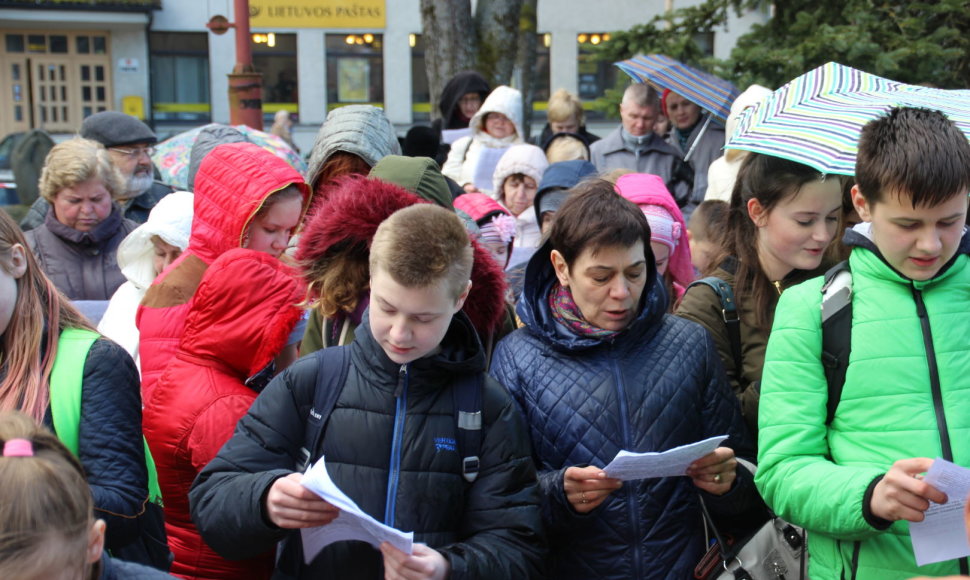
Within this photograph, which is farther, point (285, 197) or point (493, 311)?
point (285, 197)

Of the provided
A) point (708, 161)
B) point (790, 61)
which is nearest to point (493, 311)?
point (708, 161)

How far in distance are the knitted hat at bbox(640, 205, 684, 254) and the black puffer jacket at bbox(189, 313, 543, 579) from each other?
177 centimetres

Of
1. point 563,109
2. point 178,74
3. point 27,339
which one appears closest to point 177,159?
point 563,109

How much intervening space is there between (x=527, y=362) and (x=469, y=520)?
0.59 meters

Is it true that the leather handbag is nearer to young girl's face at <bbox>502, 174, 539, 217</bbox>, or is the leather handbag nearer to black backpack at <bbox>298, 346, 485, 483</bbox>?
black backpack at <bbox>298, 346, 485, 483</bbox>

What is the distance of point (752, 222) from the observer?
369cm

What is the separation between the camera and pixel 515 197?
263 inches

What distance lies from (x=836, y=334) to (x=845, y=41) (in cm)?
605

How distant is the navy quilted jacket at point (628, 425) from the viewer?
118 inches

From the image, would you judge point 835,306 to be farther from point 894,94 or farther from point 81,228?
point 81,228

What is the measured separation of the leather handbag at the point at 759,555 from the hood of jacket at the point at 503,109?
16.8 ft

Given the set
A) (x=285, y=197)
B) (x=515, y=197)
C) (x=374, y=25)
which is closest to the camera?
(x=285, y=197)

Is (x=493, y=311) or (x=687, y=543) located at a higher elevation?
(x=493, y=311)

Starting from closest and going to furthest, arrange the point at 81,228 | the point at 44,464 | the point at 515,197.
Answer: the point at 44,464 < the point at 81,228 < the point at 515,197
